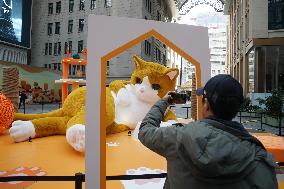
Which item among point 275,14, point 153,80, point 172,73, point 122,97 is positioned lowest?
point 122,97

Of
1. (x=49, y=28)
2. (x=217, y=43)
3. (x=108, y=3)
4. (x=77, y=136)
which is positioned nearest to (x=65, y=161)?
(x=77, y=136)

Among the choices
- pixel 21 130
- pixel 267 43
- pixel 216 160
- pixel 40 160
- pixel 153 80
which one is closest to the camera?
pixel 216 160

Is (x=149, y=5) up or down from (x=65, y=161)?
up

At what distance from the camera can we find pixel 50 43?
35.6 meters

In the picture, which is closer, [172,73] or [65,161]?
[65,161]

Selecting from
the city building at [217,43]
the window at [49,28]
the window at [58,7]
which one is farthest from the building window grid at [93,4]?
the city building at [217,43]

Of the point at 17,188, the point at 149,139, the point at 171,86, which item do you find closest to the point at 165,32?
the point at 149,139

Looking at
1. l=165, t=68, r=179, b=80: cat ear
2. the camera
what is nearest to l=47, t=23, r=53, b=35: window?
l=165, t=68, r=179, b=80: cat ear

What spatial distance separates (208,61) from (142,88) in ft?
8.16

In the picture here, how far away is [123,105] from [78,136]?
2.03 meters

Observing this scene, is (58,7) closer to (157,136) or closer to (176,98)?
(176,98)

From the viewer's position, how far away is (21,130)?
16.0ft

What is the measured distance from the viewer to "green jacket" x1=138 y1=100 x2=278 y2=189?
4.42 ft

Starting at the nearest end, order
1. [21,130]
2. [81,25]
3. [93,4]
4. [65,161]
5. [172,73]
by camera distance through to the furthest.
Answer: [65,161] → [21,130] → [172,73] → [93,4] → [81,25]
